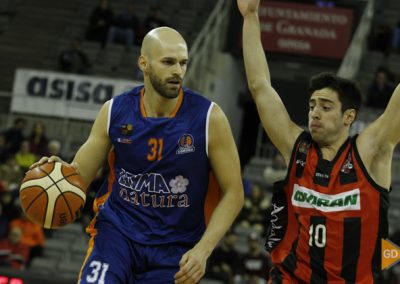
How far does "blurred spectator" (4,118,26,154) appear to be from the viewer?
1723 centimetres

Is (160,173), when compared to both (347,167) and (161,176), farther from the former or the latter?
(347,167)

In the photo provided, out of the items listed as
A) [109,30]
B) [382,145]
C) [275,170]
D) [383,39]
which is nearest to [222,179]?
[382,145]

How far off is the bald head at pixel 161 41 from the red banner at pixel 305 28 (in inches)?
607

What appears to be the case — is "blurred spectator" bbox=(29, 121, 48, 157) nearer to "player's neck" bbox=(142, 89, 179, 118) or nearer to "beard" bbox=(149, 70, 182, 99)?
"player's neck" bbox=(142, 89, 179, 118)

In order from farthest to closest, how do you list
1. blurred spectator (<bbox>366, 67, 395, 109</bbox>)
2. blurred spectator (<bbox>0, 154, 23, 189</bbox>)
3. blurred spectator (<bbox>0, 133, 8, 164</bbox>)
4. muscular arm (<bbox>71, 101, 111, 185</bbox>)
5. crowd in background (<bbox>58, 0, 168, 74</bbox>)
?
crowd in background (<bbox>58, 0, 168, 74</bbox>) < blurred spectator (<bbox>366, 67, 395, 109</bbox>) < blurred spectator (<bbox>0, 133, 8, 164</bbox>) < blurred spectator (<bbox>0, 154, 23, 189</bbox>) < muscular arm (<bbox>71, 101, 111, 185</bbox>)

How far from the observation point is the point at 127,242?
20.6 ft

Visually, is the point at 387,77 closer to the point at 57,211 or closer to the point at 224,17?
the point at 224,17

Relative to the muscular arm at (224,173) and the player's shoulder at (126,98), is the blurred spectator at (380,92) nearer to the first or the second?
the player's shoulder at (126,98)

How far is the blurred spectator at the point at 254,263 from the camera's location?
13664mm

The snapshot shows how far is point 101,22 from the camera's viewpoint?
22125 millimetres

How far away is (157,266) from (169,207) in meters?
0.38

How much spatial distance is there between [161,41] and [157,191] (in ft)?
3.12

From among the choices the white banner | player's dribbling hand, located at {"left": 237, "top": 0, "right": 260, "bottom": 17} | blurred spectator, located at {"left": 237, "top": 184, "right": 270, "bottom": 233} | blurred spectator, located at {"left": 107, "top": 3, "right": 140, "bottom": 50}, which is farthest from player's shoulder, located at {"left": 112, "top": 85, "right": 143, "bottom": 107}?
blurred spectator, located at {"left": 107, "top": 3, "right": 140, "bottom": 50}

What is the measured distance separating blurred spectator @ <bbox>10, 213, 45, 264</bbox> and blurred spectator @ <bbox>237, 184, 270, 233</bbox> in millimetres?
3079
